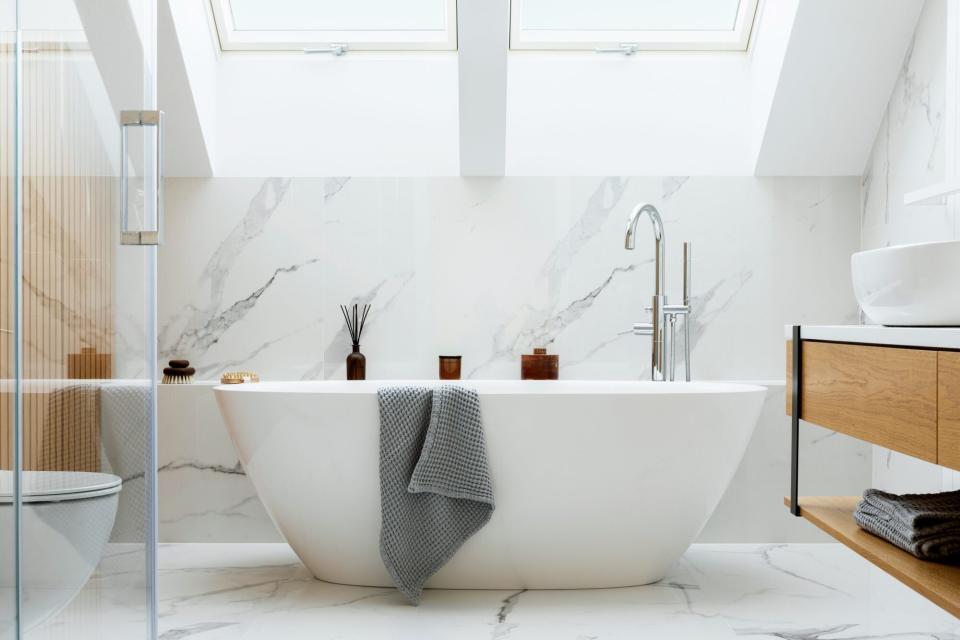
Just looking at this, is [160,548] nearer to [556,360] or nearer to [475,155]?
[556,360]

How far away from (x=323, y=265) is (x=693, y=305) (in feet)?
4.94

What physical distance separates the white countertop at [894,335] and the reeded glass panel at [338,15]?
2321 mm

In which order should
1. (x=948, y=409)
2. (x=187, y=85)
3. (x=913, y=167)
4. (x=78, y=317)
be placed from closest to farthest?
(x=948, y=409) → (x=78, y=317) → (x=913, y=167) → (x=187, y=85)

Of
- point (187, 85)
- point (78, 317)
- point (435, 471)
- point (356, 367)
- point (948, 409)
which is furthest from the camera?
point (356, 367)

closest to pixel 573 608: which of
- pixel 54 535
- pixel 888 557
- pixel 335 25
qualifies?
pixel 888 557

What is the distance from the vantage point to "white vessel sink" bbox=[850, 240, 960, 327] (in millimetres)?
1405

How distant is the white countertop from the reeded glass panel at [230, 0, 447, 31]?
2321mm

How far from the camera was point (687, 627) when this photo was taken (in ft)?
7.97

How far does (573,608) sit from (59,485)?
1620 millimetres

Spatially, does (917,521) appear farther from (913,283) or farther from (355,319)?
(355,319)

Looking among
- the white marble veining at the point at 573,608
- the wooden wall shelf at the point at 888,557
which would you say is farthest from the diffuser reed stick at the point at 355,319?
the wooden wall shelf at the point at 888,557

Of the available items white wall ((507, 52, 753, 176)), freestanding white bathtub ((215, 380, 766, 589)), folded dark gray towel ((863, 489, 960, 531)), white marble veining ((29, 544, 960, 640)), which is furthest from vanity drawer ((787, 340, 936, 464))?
white wall ((507, 52, 753, 176))

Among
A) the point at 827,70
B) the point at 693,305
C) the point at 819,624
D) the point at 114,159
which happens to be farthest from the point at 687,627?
the point at 827,70

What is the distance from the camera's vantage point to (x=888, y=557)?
5.57 ft
